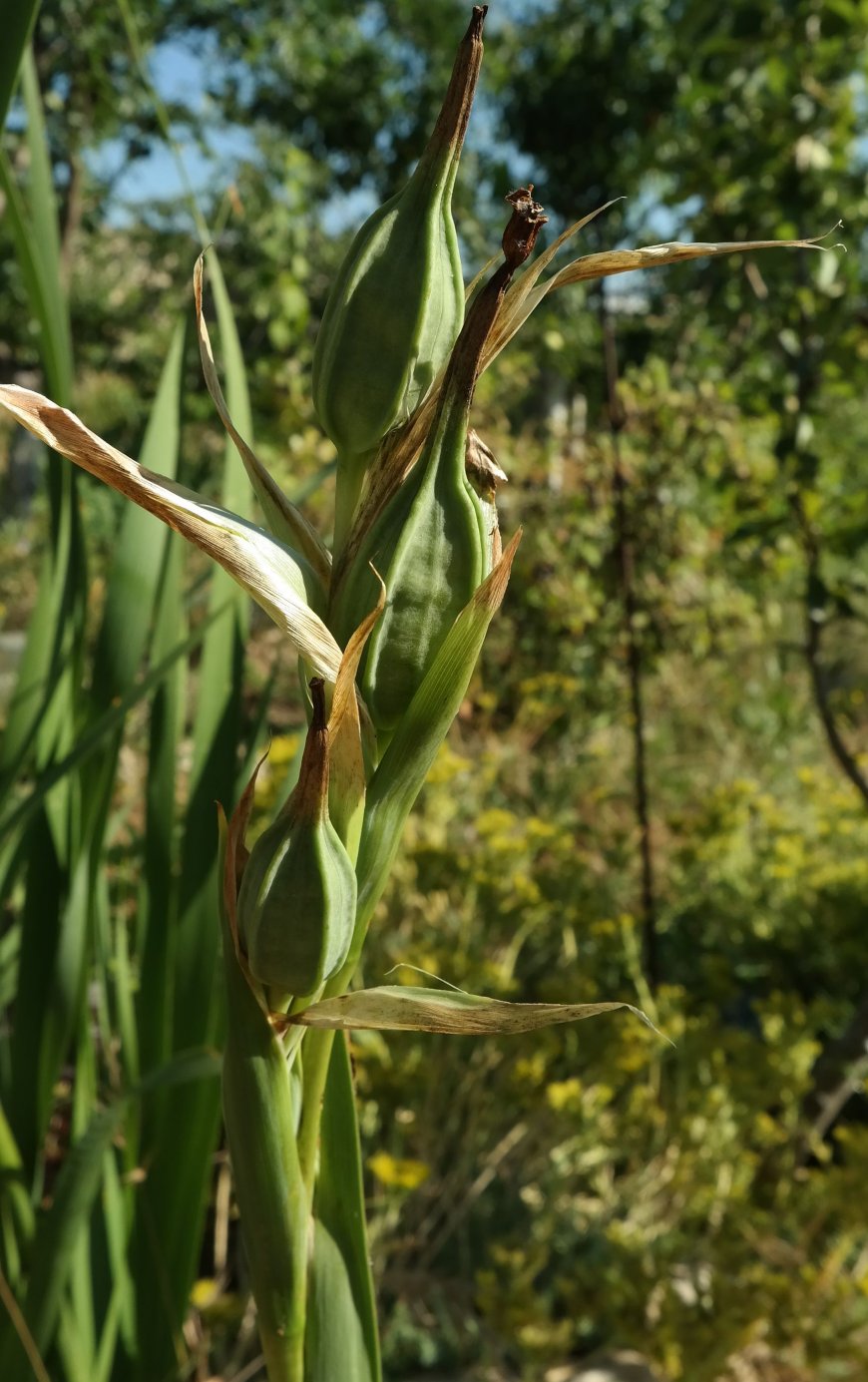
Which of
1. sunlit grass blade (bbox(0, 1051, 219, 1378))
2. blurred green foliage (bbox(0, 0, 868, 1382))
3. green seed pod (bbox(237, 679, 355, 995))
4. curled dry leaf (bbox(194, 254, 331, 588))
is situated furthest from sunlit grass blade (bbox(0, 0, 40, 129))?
blurred green foliage (bbox(0, 0, 868, 1382))

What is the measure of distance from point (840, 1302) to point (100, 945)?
0.83 metres

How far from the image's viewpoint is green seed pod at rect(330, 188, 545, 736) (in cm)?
28

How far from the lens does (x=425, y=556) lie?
0.93 ft

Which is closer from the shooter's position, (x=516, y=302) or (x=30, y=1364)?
(x=516, y=302)

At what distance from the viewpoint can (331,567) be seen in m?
0.31

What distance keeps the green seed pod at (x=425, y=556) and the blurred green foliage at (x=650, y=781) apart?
592 mm

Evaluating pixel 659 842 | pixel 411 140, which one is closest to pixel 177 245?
pixel 411 140

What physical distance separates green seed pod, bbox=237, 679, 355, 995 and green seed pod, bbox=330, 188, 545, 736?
3 cm

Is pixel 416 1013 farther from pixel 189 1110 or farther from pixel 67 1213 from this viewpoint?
pixel 189 1110

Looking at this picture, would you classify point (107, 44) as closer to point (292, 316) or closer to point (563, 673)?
point (292, 316)

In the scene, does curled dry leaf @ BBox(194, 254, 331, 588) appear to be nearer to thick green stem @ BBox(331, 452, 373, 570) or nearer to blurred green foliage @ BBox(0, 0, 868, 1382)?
thick green stem @ BBox(331, 452, 373, 570)

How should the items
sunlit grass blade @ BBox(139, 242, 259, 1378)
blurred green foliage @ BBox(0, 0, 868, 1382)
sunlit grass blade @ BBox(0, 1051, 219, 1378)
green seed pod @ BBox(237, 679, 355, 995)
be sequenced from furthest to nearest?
1. blurred green foliage @ BBox(0, 0, 868, 1382)
2. sunlit grass blade @ BBox(139, 242, 259, 1378)
3. sunlit grass blade @ BBox(0, 1051, 219, 1378)
4. green seed pod @ BBox(237, 679, 355, 995)

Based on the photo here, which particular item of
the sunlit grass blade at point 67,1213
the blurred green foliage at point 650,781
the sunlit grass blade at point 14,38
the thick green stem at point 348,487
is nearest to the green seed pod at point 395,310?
the thick green stem at point 348,487

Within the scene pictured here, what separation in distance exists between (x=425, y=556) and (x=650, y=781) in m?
3.19
